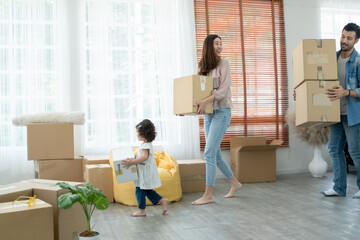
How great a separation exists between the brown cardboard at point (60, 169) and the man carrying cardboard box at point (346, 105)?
2196mm

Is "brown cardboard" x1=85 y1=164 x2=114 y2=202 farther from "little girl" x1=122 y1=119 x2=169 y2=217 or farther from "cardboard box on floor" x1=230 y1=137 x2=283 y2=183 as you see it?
"cardboard box on floor" x1=230 y1=137 x2=283 y2=183

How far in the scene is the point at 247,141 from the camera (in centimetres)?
413

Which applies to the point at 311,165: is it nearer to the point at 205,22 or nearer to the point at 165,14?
the point at 205,22

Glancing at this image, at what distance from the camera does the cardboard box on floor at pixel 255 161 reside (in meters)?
4.02

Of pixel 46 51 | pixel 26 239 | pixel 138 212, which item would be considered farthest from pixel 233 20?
pixel 26 239

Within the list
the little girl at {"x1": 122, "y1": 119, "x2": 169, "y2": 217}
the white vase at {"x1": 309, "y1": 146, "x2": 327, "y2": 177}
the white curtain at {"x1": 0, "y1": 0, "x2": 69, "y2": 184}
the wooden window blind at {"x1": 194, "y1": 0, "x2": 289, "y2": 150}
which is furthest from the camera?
the wooden window blind at {"x1": 194, "y1": 0, "x2": 289, "y2": 150}

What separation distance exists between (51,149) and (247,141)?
208 centimetres

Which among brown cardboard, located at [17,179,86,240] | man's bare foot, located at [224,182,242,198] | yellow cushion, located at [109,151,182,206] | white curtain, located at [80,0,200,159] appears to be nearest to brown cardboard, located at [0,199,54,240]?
brown cardboard, located at [17,179,86,240]

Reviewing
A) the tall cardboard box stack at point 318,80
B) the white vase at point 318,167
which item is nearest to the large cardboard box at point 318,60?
the tall cardboard box stack at point 318,80

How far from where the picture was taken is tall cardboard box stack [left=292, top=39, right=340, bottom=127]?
2877mm

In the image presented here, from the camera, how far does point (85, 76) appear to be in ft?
13.0

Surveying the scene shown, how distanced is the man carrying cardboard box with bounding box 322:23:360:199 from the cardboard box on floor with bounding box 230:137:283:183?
93 centimetres

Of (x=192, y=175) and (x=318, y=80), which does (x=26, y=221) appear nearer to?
(x=192, y=175)

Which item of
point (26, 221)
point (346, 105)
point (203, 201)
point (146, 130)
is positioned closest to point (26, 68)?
point (146, 130)
